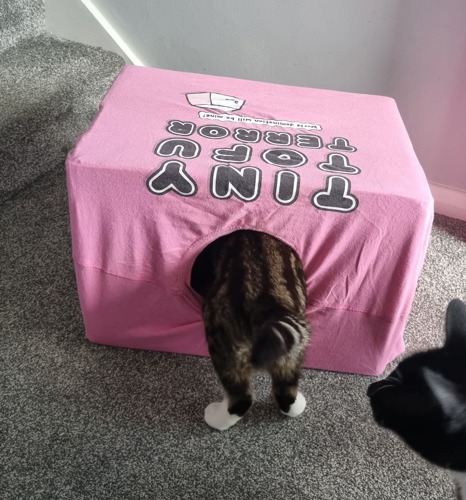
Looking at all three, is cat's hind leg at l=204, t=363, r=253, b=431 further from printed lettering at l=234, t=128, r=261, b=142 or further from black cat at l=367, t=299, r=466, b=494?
printed lettering at l=234, t=128, r=261, b=142

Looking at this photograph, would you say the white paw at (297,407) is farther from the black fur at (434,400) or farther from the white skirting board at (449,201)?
the white skirting board at (449,201)

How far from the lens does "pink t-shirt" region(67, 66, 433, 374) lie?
891mm

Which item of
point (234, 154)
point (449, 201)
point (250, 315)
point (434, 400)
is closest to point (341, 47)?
point (449, 201)

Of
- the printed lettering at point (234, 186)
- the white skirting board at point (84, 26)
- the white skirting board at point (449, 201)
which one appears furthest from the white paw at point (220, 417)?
the white skirting board at point (84, 26)

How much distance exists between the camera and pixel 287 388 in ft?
3.05

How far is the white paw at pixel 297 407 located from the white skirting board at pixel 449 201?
0.96 metres

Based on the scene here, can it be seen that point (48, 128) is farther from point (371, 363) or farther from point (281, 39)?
point (371, 363)

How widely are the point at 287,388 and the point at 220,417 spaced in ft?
0.48

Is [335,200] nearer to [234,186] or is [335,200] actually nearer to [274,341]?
[234,186]

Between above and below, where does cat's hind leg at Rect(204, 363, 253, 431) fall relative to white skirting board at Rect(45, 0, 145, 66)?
below

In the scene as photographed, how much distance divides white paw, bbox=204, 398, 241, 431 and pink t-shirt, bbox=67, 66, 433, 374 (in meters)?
0.16

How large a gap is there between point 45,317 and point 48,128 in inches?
25.6

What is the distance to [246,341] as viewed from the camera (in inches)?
33.3

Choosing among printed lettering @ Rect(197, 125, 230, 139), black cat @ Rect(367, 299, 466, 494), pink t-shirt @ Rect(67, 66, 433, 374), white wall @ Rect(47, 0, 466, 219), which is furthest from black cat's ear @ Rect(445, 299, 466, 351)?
white wall @ Rect(47, 0, 466, 219)
